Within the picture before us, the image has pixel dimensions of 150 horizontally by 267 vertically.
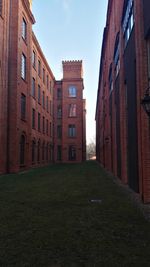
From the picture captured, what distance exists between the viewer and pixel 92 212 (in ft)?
22.4

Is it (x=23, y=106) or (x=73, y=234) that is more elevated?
(x=23, y=106)

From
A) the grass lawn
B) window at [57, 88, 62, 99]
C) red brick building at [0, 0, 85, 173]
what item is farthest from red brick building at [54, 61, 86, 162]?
the grass lawn

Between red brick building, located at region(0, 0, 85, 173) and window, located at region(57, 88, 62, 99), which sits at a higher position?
window, located at region(57, 88, 62, 99)

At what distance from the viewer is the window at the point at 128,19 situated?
10.9m

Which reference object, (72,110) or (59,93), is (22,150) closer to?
(72,110)

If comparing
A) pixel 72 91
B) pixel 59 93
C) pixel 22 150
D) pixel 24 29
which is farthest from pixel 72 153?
pixel 24 29

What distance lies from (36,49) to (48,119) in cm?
1189

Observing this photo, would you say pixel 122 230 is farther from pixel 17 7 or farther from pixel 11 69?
pixel 17 7

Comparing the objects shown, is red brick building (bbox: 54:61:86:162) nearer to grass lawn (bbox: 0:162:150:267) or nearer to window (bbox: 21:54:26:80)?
window (bbox: 21:54:26:80)

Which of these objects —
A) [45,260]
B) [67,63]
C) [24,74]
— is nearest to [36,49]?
[24,74]

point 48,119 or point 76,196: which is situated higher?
point 48,119

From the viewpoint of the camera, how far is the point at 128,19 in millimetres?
11703

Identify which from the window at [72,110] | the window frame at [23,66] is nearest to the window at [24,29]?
the window frame at [23,66]

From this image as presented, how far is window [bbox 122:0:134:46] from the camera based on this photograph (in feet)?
35.6
